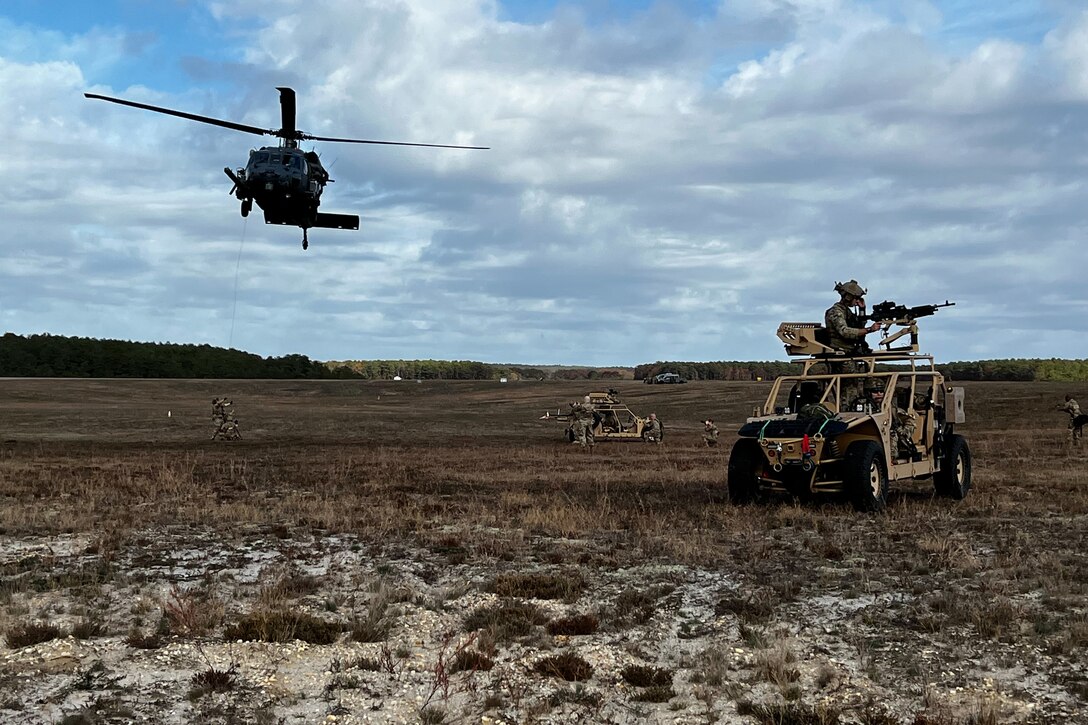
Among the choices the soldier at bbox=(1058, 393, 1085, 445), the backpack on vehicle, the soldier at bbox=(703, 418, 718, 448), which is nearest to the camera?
the backpack on vehicle

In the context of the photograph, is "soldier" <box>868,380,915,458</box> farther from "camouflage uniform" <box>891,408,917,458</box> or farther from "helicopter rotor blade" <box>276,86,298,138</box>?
"helicopter rotor blade" <box>276,86,298,138</box>

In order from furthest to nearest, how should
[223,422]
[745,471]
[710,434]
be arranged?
[223,422] < [710,434] < [745,471]

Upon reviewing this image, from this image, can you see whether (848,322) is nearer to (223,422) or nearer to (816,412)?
(816,412)

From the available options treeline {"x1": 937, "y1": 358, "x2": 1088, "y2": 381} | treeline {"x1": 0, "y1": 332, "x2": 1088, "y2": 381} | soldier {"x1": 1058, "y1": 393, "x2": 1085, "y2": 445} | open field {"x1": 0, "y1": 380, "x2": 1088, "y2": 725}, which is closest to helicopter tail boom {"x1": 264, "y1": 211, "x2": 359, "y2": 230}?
open field {"x1": 0, "y1": 380, "x2": 1088, "y2": 725}

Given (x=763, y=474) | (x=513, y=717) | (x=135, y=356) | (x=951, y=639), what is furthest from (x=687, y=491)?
(x=135, y=356)

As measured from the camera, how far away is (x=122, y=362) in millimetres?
97312

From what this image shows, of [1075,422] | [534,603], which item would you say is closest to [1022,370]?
[1075,422]

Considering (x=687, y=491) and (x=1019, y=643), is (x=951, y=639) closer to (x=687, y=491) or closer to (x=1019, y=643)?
(x=1019, y=643)

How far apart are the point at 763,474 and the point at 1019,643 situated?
7511mm

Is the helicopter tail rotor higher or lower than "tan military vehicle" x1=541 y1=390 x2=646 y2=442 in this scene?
higher

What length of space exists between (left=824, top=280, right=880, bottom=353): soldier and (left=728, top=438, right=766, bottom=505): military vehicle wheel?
2429mm

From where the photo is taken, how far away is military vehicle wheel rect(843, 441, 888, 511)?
13.5 metres

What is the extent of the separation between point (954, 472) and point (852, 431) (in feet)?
7.98

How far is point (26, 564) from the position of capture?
415 inches
